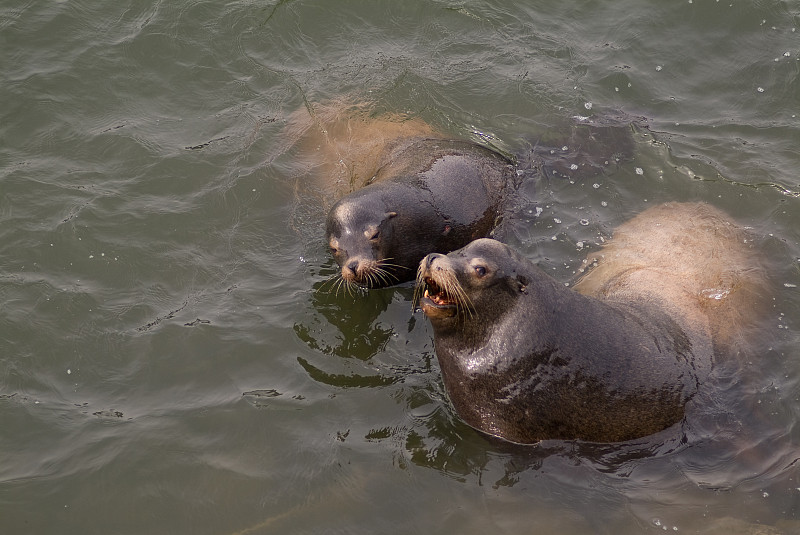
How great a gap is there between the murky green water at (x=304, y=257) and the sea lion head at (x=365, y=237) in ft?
1.27

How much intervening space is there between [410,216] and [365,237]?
22.3 inches

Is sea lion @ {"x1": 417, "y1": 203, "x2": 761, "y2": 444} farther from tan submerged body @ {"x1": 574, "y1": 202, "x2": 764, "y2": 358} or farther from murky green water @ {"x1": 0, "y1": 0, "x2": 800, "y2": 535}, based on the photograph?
tan submerged body @ {"x1": 574, "y1": 202, "x2": 764, "y2": 358}

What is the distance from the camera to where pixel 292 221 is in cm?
930

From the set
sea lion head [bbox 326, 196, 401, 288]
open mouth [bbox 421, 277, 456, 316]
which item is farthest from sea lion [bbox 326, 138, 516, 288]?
open mouth [bbox 421, 277, 456, 316]

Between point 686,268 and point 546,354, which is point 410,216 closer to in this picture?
point 546,354

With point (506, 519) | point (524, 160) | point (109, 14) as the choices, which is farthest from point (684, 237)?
point (109, 14)

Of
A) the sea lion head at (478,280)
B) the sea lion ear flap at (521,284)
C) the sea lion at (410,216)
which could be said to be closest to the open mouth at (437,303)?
the sea lion head at (478,280)

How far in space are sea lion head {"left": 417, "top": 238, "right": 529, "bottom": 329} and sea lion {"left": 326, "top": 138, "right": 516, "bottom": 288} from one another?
1417 mm

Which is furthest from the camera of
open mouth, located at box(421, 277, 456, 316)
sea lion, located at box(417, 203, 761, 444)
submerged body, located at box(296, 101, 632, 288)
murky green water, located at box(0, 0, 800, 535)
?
submerged body, located at box(296, 101, 632, 288)

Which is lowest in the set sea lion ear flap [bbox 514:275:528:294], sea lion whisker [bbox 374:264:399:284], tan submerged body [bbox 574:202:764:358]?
sea lion whisker [bbox 374:264:399:284]

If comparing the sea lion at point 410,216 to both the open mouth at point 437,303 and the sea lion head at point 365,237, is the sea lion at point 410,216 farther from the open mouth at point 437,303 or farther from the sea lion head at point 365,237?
the open mouth at point 437,303

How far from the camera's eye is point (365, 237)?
27.2ft

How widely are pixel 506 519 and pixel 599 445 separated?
1.10 metres

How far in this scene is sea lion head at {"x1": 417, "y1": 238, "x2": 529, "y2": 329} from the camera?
6707mm
